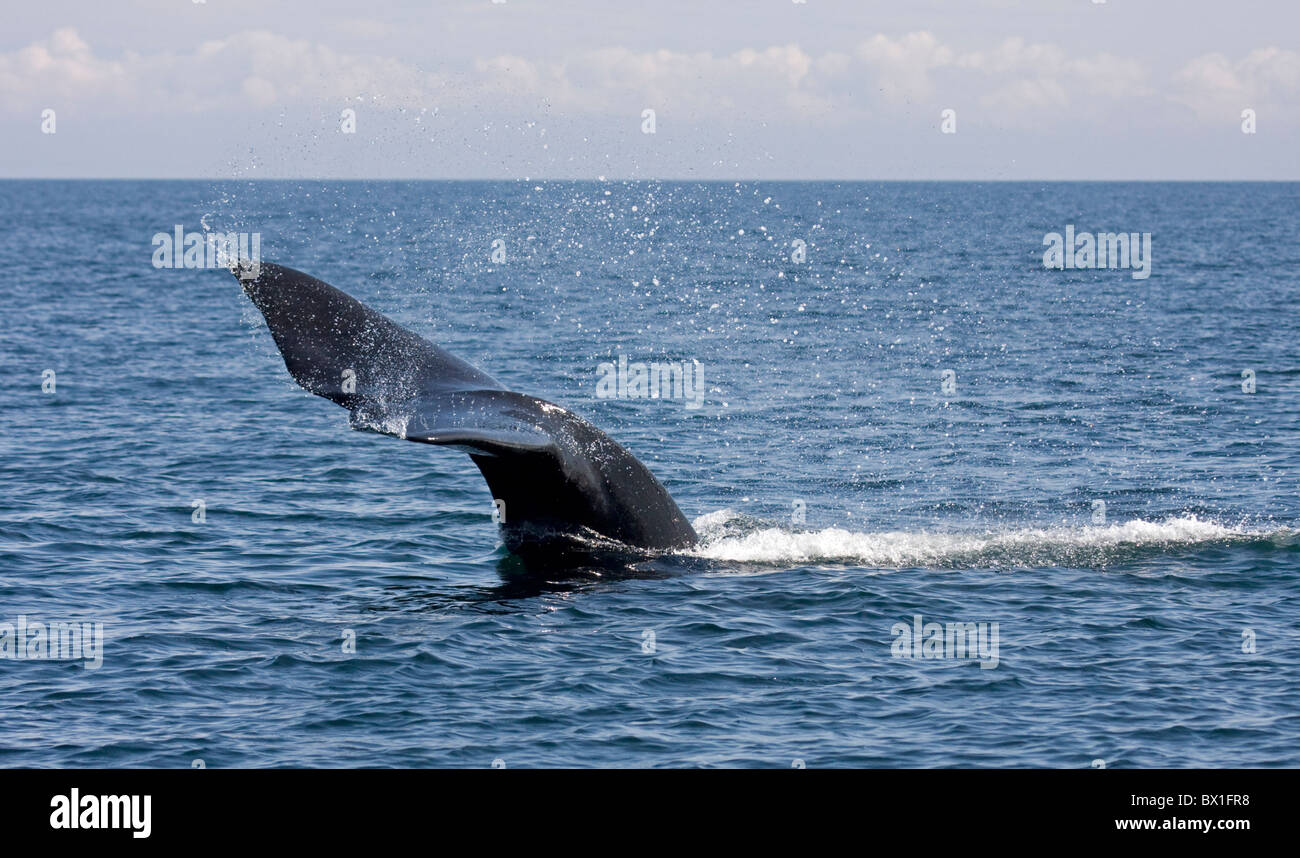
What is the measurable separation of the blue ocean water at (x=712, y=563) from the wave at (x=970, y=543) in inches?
3.0

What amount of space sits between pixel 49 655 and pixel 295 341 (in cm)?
442

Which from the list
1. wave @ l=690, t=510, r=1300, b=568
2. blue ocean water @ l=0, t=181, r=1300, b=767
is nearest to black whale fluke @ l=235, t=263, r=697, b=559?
blue ocean water @ l=0, t=181, r=1300, b=767

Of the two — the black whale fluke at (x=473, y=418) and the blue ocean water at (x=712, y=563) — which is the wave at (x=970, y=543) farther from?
the black whale fluke at (x=473, y=418)

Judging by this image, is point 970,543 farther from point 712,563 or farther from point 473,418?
point 473,418

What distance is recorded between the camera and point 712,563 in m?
18.3

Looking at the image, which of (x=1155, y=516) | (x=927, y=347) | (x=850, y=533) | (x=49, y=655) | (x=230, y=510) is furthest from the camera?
(x=927, y=347)

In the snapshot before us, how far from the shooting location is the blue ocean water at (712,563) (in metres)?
13.4

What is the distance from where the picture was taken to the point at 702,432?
31.0 m

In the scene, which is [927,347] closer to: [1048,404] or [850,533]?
[1048,404]

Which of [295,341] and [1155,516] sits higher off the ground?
[295,341]

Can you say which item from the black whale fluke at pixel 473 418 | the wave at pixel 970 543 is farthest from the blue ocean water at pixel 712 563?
the black whale fluke at pixel 473 418

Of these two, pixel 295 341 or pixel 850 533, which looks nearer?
pixel 295 341
